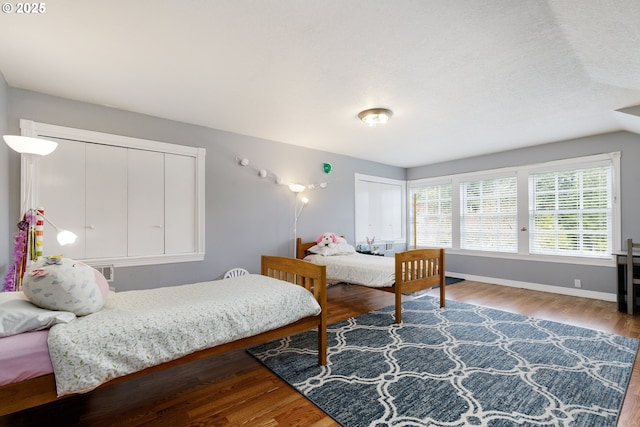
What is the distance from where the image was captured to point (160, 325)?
159 cm

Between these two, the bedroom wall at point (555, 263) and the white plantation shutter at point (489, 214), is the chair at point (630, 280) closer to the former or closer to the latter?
the bedroom wall at point (555, 263)

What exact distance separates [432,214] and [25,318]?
6.01 meters

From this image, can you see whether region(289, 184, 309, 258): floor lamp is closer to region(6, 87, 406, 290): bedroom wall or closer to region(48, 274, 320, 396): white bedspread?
region(6, 87, 406, 290): bedroom wall

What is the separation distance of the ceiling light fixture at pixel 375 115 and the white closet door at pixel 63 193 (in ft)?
9.46

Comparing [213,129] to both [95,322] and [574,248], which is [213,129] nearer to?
[95,322]

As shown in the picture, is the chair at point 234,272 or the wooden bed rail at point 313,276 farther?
the chair at point 234,272

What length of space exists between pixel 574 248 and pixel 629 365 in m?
2.56

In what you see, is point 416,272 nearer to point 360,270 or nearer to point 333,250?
point 360,270

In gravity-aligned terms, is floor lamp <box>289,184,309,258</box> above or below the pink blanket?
above

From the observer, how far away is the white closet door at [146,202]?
10.5ft

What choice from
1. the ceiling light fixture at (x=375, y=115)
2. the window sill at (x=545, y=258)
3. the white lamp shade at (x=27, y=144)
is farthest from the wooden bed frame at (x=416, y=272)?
the white lamp shade at (x=27, y=144)

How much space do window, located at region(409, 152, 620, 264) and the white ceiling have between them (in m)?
0.96

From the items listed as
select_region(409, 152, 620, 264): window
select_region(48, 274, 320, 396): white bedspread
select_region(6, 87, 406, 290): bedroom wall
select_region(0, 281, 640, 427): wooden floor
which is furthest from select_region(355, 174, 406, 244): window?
select_region(0, 281, 640, 427): wooden floor

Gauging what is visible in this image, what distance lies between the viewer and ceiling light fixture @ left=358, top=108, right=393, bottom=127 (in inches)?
122
